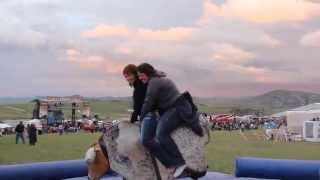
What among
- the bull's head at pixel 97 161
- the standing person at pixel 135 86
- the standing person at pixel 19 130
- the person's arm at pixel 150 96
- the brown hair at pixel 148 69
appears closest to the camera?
the person's arm at pixel 150 96

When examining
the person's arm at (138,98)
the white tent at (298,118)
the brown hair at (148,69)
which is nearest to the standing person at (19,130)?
the white tent at (298,118)

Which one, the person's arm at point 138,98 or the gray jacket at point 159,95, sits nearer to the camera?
the gray jacket at point 159,95

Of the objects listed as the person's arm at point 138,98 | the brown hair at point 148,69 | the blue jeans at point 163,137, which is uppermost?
the brown hair at point 148,69

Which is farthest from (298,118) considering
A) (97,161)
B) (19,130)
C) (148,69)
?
(148,69)

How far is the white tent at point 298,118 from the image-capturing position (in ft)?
120

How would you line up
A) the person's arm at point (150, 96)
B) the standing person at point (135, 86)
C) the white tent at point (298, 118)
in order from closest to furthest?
the person's arm at point (150, 96) < the standing person at point (135, 86) < the white tent at point (298, 118)

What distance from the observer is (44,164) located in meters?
9.97

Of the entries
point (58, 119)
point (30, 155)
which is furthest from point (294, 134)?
point (58, 119)

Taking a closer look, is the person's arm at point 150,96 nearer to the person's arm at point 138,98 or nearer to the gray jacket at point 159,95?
the gray jacket at point 159,95

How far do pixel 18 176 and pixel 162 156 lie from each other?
10.4 ft

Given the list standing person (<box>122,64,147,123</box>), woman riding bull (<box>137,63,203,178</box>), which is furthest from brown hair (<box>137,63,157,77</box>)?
standing person (<box>122,64,147,123</box>)

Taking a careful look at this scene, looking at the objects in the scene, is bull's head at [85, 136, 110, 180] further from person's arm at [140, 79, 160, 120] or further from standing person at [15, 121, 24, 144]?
standing person at [15, 121, 24, 144]

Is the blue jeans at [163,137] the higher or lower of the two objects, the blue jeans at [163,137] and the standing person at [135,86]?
the lower

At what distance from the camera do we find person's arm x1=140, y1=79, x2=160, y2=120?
23.6 ft
